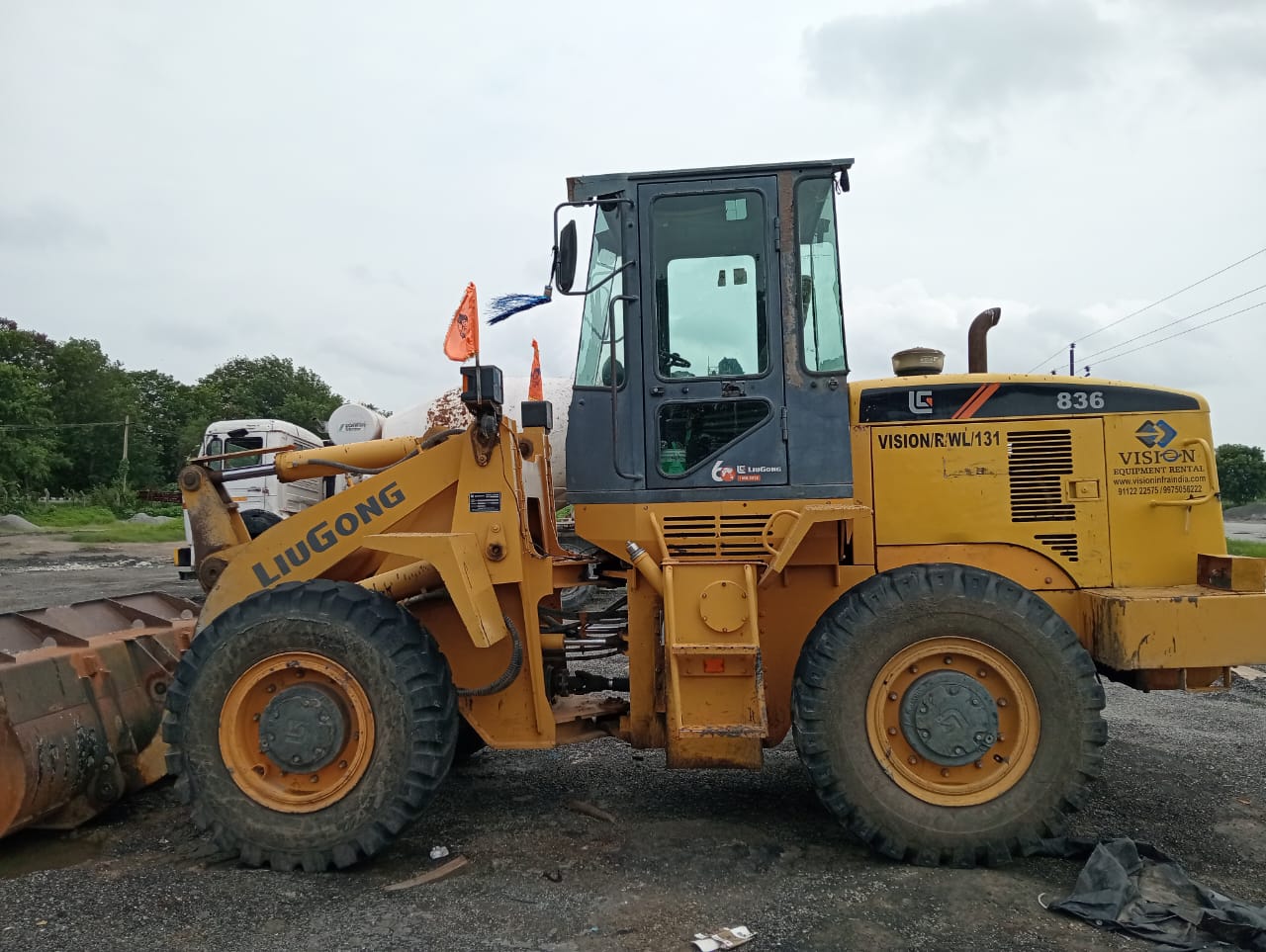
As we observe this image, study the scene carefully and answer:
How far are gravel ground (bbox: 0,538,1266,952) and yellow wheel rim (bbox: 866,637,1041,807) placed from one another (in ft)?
1.19

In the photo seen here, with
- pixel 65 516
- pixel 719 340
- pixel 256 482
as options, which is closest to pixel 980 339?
pixel 719 340

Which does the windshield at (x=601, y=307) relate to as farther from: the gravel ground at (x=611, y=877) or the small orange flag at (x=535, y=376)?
the gravel ground at (x=611, y=877)

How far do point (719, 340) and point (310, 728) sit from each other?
2.63 meters

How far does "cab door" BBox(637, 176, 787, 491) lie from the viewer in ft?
14.1

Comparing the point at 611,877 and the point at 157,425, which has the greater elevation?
the point at 157,425

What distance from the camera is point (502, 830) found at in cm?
432

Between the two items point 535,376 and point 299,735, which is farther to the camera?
point 535,376

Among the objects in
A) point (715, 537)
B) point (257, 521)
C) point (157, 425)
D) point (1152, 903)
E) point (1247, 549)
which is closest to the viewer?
point (1152, 903)

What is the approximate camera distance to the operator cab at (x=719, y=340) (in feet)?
14.1

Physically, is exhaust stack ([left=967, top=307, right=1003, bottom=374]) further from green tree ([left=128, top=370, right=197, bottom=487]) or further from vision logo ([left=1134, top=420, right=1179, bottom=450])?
green tree ([left=128, top=370, right=197, bottom=487])

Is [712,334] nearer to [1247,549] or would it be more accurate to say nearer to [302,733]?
[302,733]

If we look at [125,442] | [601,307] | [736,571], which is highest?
[125,442]

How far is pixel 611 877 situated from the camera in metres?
3.77

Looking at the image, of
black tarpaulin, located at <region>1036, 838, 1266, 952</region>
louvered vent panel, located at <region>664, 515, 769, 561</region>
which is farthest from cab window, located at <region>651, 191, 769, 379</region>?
black tarpaulin, located at <region>1036, 838, 1266, 952</region>
